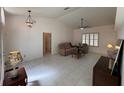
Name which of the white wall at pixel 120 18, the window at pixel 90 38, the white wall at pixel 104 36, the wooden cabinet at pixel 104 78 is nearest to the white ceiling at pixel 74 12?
the white wall at pixel 104 36

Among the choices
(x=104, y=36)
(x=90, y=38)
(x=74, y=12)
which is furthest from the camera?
(x=90, y=38)

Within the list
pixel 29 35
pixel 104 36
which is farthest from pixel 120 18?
pixel 104 36

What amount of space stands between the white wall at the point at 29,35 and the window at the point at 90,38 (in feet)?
8.72

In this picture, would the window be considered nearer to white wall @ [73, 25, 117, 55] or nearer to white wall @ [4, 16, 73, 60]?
white wall @ [73, 25, 117, 55]

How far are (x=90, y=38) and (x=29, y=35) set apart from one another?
5688 millimetres

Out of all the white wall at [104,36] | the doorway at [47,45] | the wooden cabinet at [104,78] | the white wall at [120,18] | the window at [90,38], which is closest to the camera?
the white wall at [120,18]

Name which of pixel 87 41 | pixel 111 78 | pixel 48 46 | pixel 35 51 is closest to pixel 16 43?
pixel 35 51

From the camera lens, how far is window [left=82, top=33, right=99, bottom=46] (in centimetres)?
832

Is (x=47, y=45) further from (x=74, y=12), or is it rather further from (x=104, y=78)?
(x=104, y=78)

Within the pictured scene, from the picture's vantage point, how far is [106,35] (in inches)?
298

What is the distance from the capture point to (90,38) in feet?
28.5

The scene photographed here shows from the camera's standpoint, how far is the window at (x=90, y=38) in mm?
8321

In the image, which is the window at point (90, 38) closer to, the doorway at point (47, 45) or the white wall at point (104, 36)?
the white wall at point (104, 36)

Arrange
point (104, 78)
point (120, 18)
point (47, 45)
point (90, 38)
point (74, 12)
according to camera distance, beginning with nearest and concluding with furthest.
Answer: point (120, 18), point (104, 78), point (74, 12), point (47, 45), point (90, 38)
